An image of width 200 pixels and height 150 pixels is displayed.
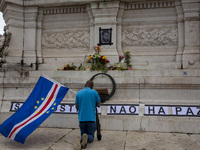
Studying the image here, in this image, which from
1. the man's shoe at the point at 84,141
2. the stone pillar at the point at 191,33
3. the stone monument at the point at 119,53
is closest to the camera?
the man's shoe at the point at 84,141

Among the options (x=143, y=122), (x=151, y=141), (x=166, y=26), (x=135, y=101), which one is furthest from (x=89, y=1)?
(x=151, y=141)

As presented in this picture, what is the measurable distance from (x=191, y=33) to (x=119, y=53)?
306 cm

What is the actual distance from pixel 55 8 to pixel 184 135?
770cm

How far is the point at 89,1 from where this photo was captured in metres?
8.87

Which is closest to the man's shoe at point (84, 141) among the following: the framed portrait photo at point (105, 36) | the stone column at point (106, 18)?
the stone column at point (106, 18)

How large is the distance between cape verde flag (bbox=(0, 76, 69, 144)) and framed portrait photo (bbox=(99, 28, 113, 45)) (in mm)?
4262

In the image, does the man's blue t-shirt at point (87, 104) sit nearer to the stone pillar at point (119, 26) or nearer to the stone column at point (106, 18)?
the stone column at point (106, 18)

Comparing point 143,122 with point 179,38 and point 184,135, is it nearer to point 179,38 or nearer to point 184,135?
point 184,135

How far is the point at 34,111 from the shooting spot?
489cm

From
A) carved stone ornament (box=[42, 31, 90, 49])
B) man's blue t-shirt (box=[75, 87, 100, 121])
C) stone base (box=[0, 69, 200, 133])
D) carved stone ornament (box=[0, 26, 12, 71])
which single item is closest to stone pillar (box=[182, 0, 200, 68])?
stone base (box=[0, 69, 200, 133])

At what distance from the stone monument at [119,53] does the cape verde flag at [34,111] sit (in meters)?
1.40

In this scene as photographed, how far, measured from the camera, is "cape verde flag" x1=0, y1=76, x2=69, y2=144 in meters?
4.64

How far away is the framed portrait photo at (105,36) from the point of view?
8.74 meters

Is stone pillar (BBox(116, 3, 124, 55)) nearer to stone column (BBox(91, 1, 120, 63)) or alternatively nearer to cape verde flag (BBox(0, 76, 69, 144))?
stone column (BBox(91, 1, 120, 63))
